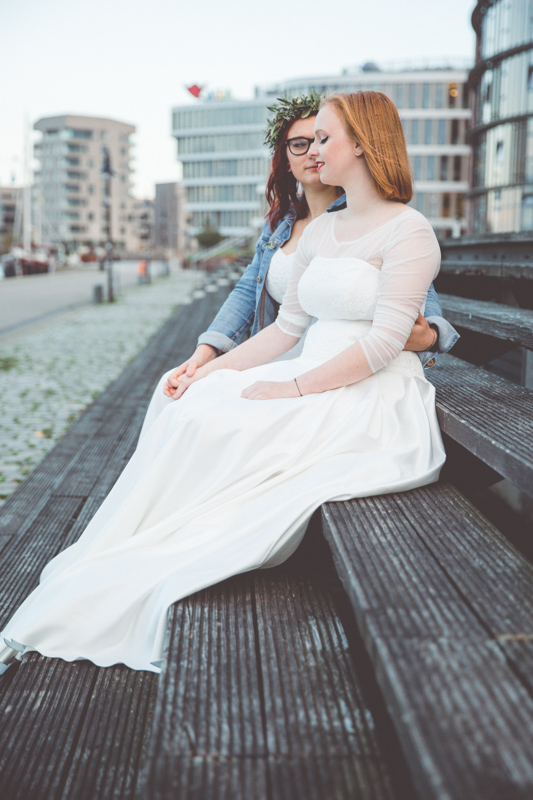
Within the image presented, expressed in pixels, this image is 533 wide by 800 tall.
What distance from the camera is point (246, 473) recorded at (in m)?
2.17

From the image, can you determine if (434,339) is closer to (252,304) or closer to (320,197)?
(320,197)

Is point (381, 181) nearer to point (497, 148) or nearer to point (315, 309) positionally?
point (315, 309)

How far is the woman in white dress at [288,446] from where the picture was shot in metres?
2.07

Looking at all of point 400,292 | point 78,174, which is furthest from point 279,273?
point 78,174

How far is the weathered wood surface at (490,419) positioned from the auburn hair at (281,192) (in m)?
1.06

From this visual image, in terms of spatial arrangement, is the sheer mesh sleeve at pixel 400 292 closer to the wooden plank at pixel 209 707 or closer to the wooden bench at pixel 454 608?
the wooden bench at pixel 454 608

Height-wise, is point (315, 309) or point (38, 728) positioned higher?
point (315, 309)

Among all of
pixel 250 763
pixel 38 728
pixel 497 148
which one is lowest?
pixel 38 728

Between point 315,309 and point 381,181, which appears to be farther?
point 315,309

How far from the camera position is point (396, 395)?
93.9 inches

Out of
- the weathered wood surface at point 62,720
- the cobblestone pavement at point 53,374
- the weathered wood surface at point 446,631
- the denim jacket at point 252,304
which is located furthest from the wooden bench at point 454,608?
the cobblestone pavement at point 53,374

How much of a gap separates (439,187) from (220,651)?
70.5m

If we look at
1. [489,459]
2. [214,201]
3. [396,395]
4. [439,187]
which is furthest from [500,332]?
[214,201]

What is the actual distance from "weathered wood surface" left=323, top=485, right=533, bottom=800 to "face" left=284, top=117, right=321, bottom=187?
5.52 feet
